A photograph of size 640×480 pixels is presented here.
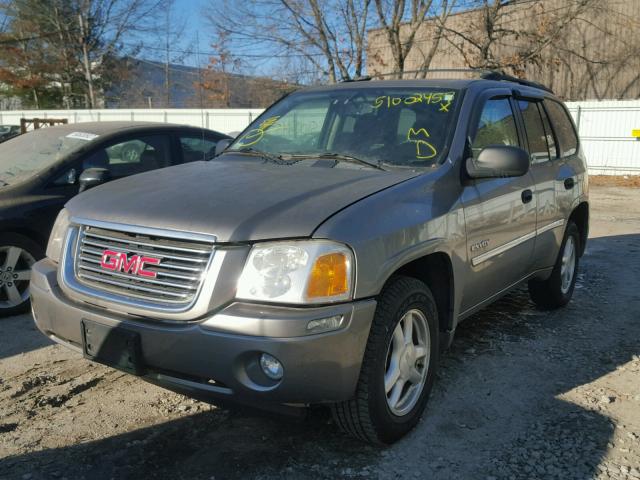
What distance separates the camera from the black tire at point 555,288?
16.6 feet

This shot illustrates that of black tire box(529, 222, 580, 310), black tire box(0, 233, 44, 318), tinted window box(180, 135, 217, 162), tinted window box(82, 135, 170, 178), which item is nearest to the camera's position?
black tire box(0, 233, 44, 318)

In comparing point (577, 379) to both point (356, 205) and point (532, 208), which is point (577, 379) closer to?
point (532, 208)

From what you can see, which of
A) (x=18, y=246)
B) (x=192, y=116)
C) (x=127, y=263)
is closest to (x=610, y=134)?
(x=192, y=116)

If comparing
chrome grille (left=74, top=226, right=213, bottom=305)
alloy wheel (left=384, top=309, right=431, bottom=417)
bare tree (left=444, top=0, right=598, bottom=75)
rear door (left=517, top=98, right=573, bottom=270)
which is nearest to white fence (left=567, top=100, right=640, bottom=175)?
bare tree (left=444, top=0, right=598, bottom=75)

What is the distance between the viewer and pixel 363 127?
3.87 meters

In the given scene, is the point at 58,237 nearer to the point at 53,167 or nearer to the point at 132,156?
the point at 53,167

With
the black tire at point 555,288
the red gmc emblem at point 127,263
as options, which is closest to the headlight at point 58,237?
the red gmc emblem at point 127,263

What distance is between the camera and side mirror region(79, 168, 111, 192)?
4926 mm

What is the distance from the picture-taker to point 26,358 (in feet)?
13.6

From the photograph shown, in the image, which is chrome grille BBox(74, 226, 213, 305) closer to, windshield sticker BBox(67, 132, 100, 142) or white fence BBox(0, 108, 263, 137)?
windshield sticker BBox(67, 132, 100, 142)

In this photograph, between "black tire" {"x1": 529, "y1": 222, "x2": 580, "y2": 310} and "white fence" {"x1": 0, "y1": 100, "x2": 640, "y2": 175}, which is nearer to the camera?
"black tire" {"x1": 529, "y1": 222, "x2": 580, "y2": 310}

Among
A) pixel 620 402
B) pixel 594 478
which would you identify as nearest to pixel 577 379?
pixel 620 402

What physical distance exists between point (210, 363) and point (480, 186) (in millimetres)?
1974

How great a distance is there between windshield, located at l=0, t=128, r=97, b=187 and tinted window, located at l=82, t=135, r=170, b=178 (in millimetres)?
191
